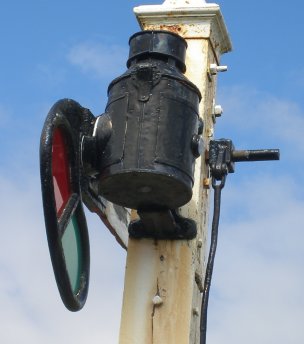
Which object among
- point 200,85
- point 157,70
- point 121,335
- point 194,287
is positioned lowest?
point 121,335

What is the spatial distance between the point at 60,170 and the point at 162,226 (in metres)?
0.53

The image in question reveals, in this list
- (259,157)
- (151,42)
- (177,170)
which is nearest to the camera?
(177,170)

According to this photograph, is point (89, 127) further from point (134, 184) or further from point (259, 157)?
point (259, 157)

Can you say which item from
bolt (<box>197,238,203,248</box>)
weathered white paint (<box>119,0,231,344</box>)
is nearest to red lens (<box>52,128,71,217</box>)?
weathered white paint (<box>119,0,231,344</box>)

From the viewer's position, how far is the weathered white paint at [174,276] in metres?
2.98

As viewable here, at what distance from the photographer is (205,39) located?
3.44 meters

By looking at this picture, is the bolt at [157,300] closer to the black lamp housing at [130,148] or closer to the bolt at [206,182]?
Result: the black lamp housing at [130,148]

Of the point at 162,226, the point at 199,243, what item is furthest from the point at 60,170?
the point at 199,243

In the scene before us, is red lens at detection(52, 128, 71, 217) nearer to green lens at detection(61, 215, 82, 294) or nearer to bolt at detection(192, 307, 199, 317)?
green lens at detection(61, 215, 82, 294)

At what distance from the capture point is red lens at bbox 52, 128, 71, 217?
2.62 m

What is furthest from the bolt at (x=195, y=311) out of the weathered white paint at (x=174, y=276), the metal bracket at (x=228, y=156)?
the metal bracket at (x=228, y=156)

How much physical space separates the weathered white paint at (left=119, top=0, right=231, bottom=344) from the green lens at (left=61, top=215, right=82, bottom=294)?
1.19ft

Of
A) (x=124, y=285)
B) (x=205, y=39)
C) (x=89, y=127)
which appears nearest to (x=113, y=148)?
(x=89, y=127)

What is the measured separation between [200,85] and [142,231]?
24.7 inches
